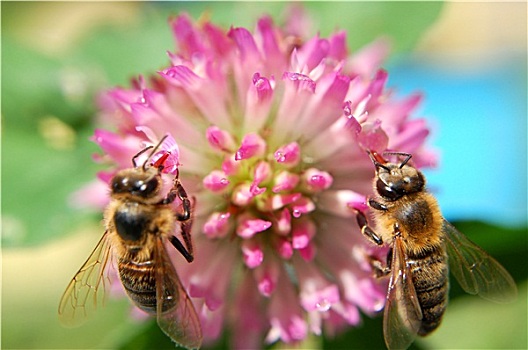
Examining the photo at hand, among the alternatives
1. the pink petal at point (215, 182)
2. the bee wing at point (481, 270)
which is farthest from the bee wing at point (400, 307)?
the pink petal at point (215, 182)

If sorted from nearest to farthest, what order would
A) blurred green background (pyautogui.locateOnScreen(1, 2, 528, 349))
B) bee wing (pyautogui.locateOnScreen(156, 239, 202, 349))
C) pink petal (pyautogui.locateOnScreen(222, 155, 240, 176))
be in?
bee wing (pyautogui.locateOnScreen(156, 239, 202, 349)), pink petal (pyautogui.locateOnScreen(222, 155, 240, 176)), blurred green background (pyautogui.locateOnScreen(1, 2, 528, 349))

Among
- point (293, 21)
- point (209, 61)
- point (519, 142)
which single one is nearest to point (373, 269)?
point (209, 61)

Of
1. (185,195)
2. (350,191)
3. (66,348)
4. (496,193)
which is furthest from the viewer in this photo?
(496,193)

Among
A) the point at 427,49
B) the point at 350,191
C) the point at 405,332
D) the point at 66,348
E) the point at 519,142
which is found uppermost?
the point at 350,191

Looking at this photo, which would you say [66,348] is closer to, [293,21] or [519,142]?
[293,21]

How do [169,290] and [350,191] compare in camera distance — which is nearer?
[169,290]

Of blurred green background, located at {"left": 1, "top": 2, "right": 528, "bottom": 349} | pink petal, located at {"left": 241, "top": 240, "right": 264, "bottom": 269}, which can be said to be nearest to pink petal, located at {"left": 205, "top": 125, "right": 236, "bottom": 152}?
pink petal, located at {"left": 241, "top": 240, "right": 264, "bottom": 269}

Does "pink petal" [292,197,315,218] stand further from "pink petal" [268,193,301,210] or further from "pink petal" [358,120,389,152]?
"pink petal" [358,120,389,152]
